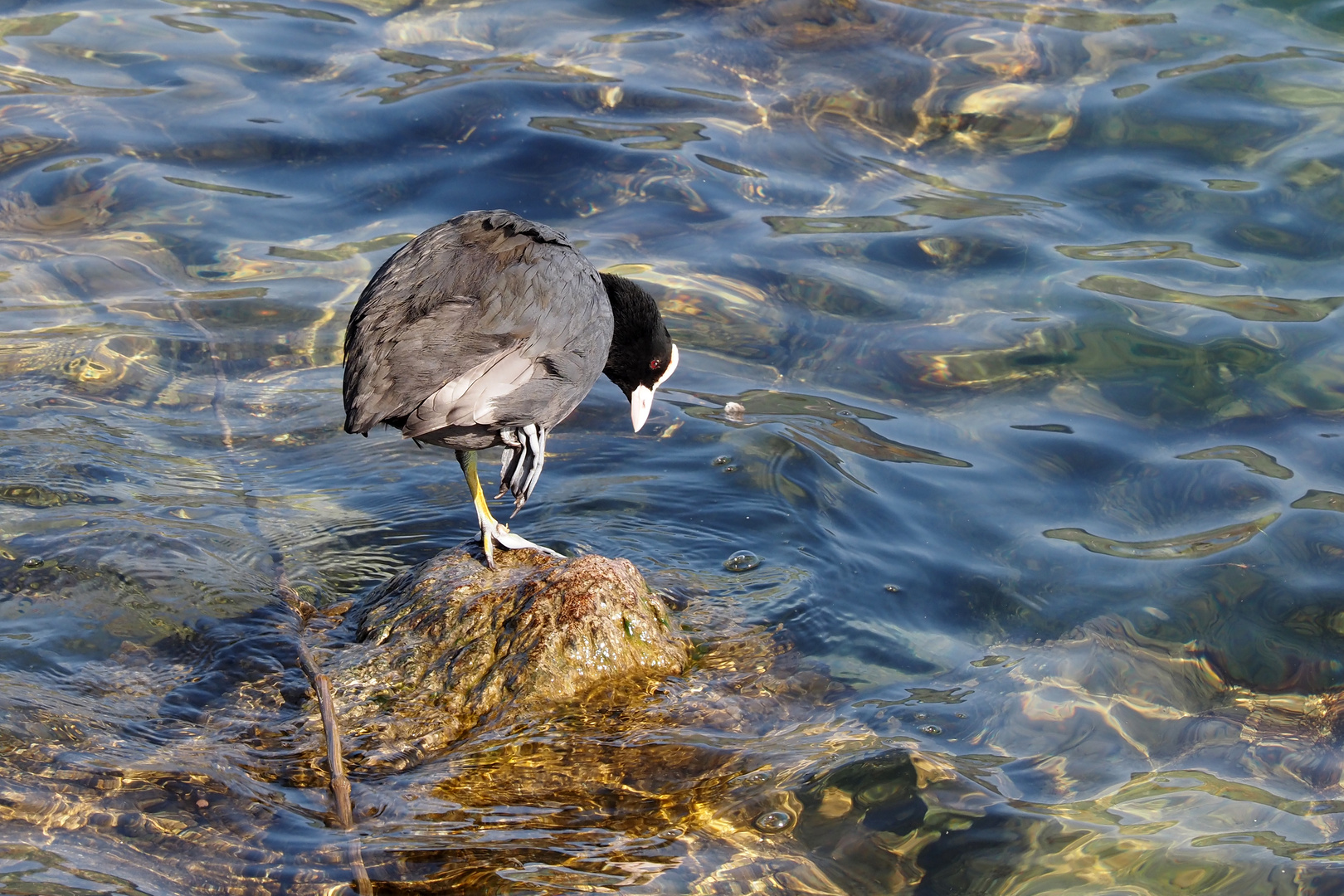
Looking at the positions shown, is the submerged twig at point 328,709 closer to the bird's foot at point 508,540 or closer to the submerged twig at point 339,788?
the submerged twig at point 339,788

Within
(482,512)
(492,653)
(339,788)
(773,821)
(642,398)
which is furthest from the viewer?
(642,398)

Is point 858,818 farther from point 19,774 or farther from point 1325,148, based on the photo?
point 1325,148

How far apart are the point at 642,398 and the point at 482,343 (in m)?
1.37

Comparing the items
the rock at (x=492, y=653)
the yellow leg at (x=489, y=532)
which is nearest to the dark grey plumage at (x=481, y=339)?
the yellow leg at (x=489, y=532)

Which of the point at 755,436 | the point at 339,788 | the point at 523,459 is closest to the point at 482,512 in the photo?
the point at 523,459

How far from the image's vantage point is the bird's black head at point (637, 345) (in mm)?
5312

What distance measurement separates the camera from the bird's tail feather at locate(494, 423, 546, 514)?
14.7 ft

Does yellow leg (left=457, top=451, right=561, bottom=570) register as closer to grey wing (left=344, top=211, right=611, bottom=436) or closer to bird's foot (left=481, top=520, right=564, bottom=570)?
bird's foot (left=481, top=520, right=564, bottom=570)

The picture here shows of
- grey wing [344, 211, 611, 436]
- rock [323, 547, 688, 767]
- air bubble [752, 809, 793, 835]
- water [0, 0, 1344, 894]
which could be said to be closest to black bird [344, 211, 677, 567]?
grey wing [344, 211, 611, 436]

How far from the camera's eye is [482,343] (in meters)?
4.19

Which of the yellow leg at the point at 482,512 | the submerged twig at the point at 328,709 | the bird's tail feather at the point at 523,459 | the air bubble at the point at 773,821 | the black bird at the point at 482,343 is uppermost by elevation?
the black bird at the point at 482,343

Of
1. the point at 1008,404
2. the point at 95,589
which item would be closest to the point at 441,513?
the point at 95,589

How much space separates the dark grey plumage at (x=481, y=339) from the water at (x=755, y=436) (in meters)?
0.87

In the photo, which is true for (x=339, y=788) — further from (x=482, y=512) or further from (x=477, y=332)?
(x=477, y=332)
